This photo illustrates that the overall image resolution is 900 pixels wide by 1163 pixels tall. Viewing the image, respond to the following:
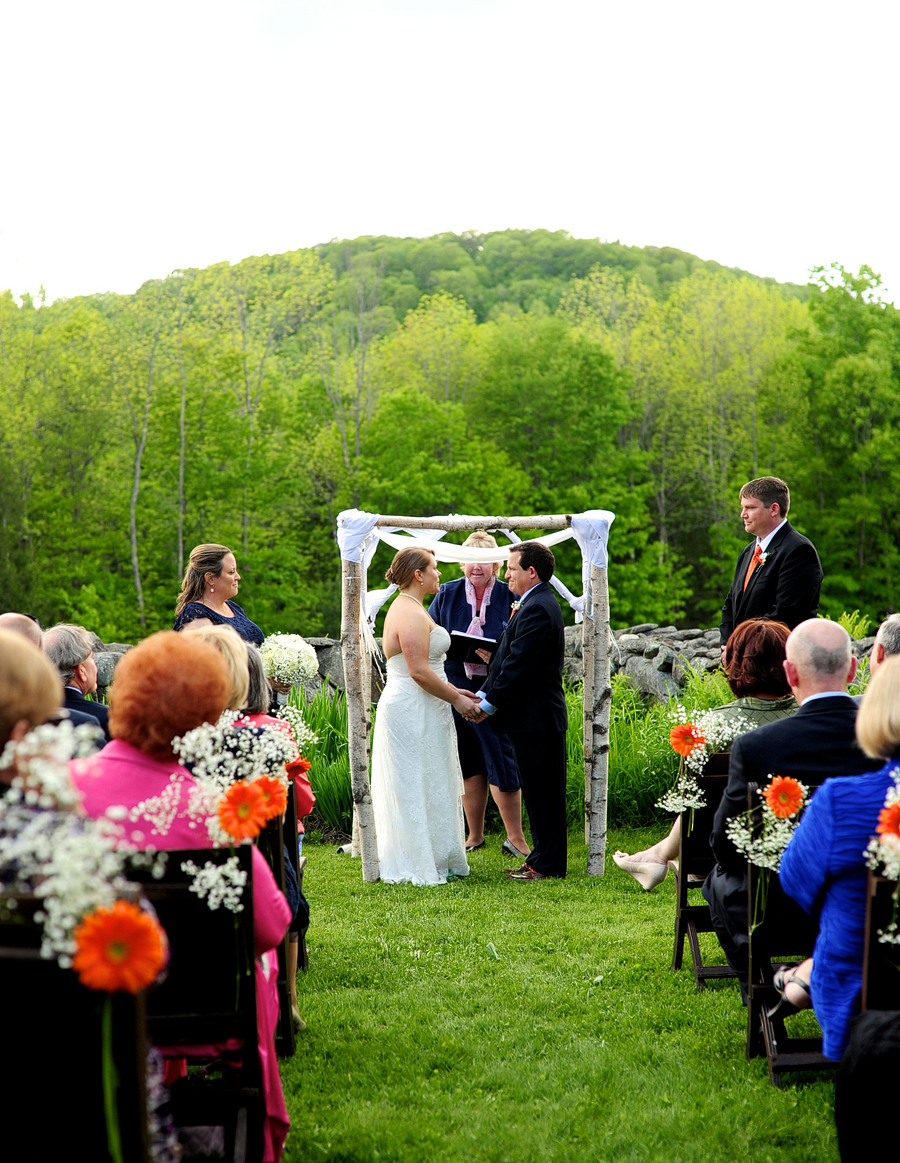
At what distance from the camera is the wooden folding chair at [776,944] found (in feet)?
11.7

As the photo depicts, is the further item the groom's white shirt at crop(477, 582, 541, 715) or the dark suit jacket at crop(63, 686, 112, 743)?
the groom's white shirt at crop(477, 582, 541, 715)

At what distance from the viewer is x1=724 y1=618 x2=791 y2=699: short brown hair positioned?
4.44 meters

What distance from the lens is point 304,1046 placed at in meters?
4.24

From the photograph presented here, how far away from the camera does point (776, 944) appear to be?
144 inches

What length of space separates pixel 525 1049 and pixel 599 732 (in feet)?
11.0

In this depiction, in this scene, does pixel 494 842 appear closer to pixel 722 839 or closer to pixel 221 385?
pixel 722 839

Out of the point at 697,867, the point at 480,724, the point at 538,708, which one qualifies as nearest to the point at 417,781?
the point at 538,708

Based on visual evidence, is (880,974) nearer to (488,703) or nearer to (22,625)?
(22,625)

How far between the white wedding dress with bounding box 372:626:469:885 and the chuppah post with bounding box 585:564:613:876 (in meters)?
0.92

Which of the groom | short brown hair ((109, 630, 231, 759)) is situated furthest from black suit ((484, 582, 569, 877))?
short brown hair ((109, 630, 231, 759))

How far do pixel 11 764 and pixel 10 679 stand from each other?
17 centimetres

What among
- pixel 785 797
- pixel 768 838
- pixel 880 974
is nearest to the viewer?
pixel 880 974

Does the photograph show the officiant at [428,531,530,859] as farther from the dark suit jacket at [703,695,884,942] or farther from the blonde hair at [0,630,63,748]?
the blonde hair at [0,630,63,748]

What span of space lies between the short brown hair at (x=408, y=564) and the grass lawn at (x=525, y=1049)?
6.85ft
